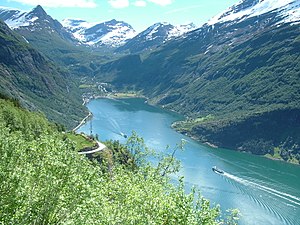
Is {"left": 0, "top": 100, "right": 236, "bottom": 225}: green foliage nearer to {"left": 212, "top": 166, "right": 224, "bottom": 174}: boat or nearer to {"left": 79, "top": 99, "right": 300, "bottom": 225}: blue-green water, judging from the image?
{"left": 79, "top": 99, "right": 300, "bottom": 225}: blue-green water

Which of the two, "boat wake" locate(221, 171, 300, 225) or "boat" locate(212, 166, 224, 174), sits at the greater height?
"boat wake" locate(221, 171, 300, 225)

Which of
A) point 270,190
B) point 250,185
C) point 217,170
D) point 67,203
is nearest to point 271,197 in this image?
point 270,190

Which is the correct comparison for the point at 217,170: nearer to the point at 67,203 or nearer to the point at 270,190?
the point at 270,190

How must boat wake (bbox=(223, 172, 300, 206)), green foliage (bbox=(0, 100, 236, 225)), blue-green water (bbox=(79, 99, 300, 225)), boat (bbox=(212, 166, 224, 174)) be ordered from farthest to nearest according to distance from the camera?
boat (bbox=(212, 166, 224, 174)), boat wake (bbox=(223, 172, 300, 206)), blue-green water (bbox=(79, 99, 300, 225)), green foliage (bbox=(0, 100, 236, 225))

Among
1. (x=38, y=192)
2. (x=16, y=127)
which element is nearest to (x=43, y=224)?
(x=38, y=192)

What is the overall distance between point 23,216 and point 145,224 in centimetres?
759

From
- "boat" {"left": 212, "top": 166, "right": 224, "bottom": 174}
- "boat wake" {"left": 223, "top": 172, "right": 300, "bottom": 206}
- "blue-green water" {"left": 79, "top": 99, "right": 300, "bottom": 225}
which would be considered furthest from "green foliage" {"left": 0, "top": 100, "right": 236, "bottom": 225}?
"boat" {"left": 212, "top": 166, "right": 224, "bottom": 174}

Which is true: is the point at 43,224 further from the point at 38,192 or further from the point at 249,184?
the point at 249,184

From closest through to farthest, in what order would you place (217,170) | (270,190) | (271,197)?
(271,197) < (270,190) < (217,170)

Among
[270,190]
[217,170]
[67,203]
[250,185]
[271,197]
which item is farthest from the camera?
[217,170]

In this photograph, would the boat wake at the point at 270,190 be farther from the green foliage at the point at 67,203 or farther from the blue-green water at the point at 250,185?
the green foliage at the point at 67,203

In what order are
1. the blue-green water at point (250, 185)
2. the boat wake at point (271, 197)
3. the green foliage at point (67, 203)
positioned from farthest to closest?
1. the boat wake at point (271, 197)
2. the blue-green water at point (250, 185)
3. the green foliage at point (67, 203)

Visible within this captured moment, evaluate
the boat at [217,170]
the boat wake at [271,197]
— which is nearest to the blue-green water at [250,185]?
the boat wake at [271,197]

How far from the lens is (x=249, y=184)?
15075cm
